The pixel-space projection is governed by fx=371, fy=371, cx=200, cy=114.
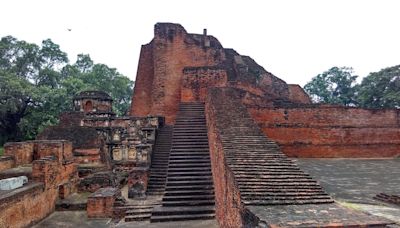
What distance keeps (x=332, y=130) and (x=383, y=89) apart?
1420cm

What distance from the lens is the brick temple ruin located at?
16.3 feet

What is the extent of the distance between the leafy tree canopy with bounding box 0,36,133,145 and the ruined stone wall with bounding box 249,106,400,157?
46.6 feet

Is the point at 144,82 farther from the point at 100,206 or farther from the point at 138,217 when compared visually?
the point at 138,217

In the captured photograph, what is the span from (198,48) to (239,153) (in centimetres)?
1135

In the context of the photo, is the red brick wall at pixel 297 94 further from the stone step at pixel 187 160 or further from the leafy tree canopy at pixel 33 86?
the leafy tree canopy at pixel 33 86

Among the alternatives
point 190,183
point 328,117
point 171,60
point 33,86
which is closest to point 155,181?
point 190,183

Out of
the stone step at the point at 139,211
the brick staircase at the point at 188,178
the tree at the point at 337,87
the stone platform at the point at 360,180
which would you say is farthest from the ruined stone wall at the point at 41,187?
the tree at the point at 337,87

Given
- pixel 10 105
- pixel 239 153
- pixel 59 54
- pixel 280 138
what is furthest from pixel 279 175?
pixel 59 54

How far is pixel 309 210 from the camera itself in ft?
14.0

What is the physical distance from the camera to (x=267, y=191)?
480 cm

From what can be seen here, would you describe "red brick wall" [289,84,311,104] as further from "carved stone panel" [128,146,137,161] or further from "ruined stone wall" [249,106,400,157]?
"carved stone panel" [128,146,137,161]

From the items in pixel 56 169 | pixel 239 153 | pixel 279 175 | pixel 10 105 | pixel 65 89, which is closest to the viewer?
pixel 279 175

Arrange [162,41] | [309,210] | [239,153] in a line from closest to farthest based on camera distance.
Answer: [309,210] < [239,153] < [162,41]

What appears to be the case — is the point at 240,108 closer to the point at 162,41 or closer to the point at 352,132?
the point at 352,132
